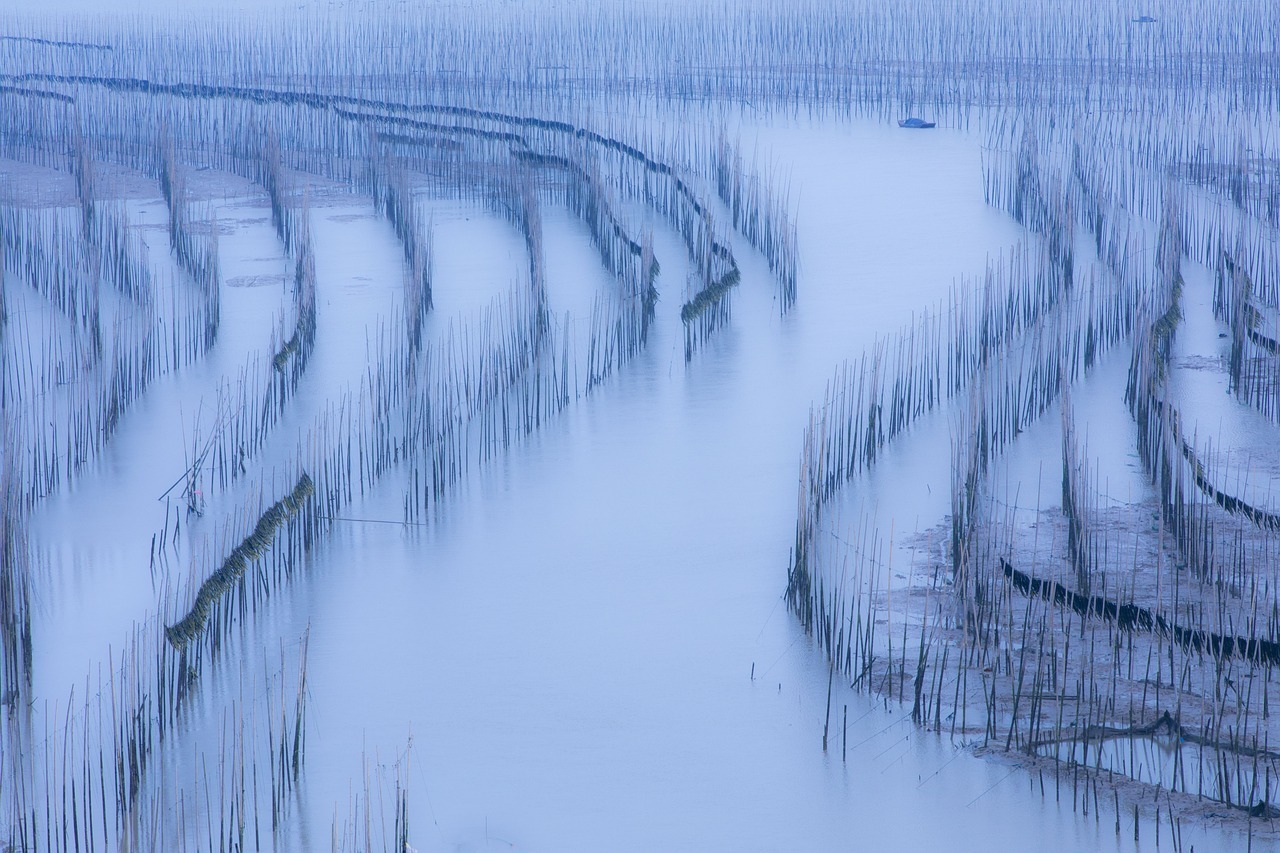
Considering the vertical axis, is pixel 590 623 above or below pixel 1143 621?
below

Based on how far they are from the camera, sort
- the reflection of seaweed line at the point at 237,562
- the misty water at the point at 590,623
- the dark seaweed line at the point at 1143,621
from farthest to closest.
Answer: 1. the reflection of seaweed line at the point at 237,562
2. the dark seaweed line at the point at 1143,621
3. the misty water at the point at 590,623

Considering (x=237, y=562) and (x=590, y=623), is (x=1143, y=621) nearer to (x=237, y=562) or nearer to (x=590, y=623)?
(x=590, y=623)

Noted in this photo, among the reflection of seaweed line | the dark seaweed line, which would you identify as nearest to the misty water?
the reflection of seaweed line

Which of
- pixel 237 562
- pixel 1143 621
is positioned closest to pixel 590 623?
pixel 237 562

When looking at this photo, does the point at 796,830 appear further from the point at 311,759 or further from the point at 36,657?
the point at 36,657

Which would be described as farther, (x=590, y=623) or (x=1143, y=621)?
(x=590, y=623)

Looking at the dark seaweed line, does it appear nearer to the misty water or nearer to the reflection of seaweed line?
the misty water

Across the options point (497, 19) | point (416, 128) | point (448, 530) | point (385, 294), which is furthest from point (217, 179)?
point (497, 19)

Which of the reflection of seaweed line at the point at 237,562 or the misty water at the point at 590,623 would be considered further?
the reflection of seaweed line at the point at 237,562

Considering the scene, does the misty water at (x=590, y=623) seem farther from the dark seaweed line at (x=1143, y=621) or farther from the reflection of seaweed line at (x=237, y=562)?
the dark seaweed line at (x=1143, y=621)

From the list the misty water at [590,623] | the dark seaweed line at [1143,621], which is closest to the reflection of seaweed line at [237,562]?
the misty water at [590,623]
